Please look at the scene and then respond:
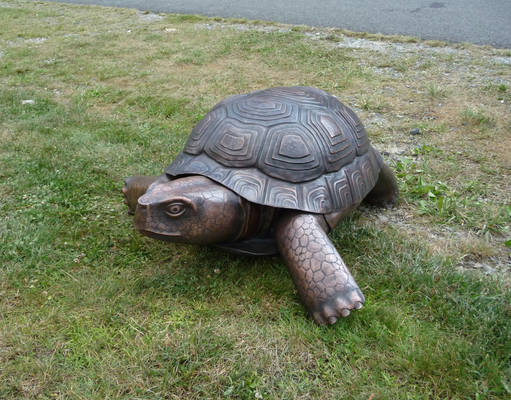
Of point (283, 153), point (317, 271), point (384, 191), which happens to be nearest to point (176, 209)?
point (283, 153)

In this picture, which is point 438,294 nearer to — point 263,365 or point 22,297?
point 263,365

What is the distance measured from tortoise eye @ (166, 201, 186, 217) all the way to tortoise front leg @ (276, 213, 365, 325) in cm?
56

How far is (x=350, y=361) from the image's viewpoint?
1.93m

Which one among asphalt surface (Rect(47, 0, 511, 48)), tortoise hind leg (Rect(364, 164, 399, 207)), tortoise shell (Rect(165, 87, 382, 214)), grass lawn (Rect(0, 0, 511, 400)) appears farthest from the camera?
asphalt surface (Rect(47, 0, 511, 48))

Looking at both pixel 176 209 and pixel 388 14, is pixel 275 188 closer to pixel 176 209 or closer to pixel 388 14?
pixel 176 209

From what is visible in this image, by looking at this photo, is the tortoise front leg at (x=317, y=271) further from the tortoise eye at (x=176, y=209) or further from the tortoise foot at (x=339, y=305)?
the tortoise eye at (x=176, y=209)

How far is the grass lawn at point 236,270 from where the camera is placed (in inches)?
73.1

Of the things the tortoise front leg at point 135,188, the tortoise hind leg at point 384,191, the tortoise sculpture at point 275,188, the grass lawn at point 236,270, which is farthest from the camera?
the tortoise hind leg at point 384,191

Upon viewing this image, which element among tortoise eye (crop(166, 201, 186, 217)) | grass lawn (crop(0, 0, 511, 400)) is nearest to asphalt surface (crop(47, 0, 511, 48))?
grass lawn (crop(0, 0, 511, 400))

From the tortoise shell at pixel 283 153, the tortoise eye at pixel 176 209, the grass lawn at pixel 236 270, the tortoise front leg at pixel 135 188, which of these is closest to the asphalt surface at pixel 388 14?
the grass lawn at pixel 236 270

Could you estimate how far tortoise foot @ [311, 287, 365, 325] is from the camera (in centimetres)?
202

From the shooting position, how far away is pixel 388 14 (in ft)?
26.9

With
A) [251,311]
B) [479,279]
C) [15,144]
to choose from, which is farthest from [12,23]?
[479,279]

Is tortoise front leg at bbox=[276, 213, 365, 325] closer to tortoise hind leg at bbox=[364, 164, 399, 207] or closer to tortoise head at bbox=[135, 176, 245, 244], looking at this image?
tortoise head at bbox=[135, 176, 245, 244]
